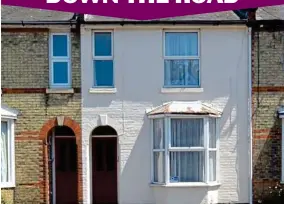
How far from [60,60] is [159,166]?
3.76 meters

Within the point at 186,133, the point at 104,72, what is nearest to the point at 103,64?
the point at 104,72

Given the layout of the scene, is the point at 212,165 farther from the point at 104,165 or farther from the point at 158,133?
the point at 104,165

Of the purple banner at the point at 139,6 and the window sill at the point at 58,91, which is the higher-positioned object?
the purple banner at the point at 139,6

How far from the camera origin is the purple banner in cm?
1171

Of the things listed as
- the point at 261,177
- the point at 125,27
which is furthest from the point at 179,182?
the point at 125,27

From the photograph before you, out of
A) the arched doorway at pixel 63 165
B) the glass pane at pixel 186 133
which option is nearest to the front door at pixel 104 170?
the arched doorway at pixel 63 165

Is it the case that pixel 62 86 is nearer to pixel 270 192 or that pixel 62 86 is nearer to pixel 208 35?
pixel 208 35

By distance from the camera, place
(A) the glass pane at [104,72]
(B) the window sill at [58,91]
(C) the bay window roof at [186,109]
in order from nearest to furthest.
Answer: (C) the bay window roof at [186,109], (B) the window sill at [58,91], (A) the glass pane at [104,72]

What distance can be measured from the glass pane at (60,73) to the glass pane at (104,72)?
784mm

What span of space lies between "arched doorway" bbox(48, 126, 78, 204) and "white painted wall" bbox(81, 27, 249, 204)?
4.32 ft

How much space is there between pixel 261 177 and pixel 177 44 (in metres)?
4.10

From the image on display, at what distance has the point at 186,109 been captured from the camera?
14.6 m

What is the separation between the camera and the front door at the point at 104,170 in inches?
638

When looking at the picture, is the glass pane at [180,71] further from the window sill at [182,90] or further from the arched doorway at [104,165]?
the arched doorway at [104,165]
